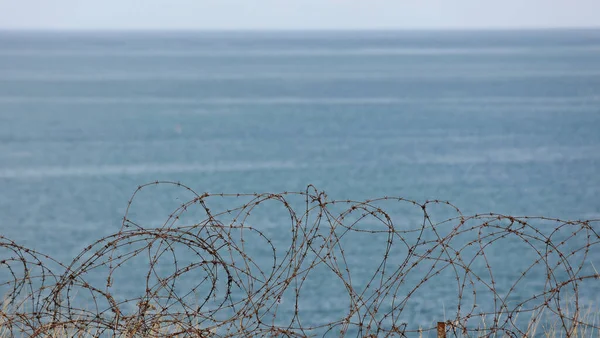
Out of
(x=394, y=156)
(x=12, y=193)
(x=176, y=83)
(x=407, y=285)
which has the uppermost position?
(x=176, y=83)

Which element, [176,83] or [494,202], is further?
[176,83]

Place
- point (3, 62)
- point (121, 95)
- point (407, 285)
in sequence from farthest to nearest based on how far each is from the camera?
point (3, 62), point (121, 95), point (407, 285)

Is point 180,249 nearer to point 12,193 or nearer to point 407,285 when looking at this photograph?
point 407,285

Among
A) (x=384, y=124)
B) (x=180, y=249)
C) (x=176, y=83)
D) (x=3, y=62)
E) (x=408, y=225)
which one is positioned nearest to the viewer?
(x=180, y=249)

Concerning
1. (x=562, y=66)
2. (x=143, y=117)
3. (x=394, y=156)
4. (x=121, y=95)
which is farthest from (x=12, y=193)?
(x=562, y=66)

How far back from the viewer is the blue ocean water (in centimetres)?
3928

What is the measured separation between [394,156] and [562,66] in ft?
290

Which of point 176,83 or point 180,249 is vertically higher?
point 176,83

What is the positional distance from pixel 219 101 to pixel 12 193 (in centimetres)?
4612

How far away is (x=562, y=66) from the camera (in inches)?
5290

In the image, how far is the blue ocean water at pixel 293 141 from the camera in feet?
129

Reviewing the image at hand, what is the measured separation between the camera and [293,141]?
59469 mm

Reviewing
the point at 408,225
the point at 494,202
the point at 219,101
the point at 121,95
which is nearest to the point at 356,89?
the point at 219,101

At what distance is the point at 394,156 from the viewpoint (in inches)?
2087
